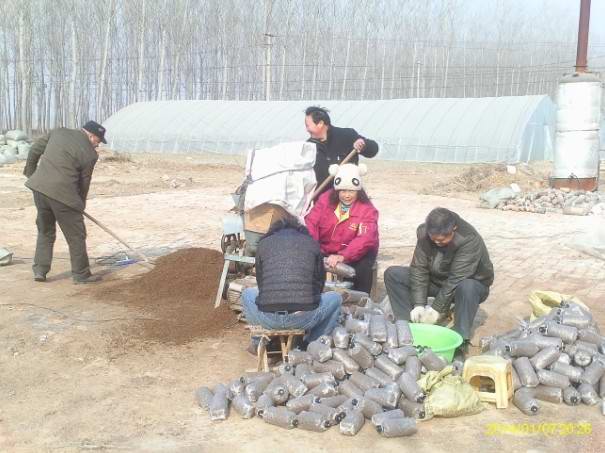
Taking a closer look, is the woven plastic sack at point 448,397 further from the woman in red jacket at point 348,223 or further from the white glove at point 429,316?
the woman in red jacket at point 348,223

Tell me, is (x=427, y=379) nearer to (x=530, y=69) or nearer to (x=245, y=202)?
(x=245, y=202)

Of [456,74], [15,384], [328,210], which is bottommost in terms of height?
[15,384]

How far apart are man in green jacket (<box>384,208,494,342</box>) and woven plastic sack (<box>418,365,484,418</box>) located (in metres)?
1.05

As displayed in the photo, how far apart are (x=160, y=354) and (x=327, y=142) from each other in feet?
9.21

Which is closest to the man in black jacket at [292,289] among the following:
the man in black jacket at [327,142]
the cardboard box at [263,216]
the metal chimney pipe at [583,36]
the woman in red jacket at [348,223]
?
the woman in red jacket at [348,223]

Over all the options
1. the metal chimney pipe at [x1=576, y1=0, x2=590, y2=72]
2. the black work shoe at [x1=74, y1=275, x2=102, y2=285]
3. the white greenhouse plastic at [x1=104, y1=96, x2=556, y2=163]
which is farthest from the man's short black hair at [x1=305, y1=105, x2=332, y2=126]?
the white greenhouse plastic at [x1=104, y1=96, x2=556, y2=163]

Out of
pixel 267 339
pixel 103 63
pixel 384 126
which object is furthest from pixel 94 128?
pixel 103 63

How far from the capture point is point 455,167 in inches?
933

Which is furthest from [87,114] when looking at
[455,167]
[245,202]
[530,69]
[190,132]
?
[245,202]

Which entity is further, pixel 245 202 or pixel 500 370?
pixel 245 202

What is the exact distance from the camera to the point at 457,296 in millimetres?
5578

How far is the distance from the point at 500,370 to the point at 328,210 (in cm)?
237

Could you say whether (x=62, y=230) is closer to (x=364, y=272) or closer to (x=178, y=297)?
(x=178, y=297)
